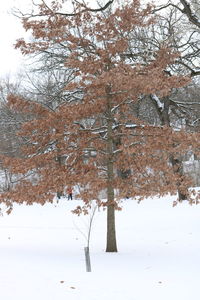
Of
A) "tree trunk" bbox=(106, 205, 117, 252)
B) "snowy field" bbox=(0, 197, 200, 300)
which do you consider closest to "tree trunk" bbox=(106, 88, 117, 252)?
"tree trunk" bbox=(106, 205, 117, 252)

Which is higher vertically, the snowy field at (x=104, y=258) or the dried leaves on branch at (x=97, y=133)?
the dried leaves on branch at (x=97, y=133)

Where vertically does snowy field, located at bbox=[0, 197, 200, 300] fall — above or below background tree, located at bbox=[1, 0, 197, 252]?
below

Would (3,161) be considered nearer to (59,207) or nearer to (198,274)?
(198,274)

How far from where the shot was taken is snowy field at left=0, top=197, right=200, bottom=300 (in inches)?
233

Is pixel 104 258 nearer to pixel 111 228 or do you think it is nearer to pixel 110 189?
pixel 111 228

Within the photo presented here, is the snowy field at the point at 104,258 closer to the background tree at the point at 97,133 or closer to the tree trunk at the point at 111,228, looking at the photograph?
the tree trunk at the point at 111,228

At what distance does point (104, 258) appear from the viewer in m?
8.93

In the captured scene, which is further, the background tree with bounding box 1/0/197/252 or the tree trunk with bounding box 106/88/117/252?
the tree trunk with bounding box 106/88/117/252

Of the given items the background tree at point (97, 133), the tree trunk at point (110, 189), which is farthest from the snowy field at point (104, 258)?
the background tree at point (97, 133)

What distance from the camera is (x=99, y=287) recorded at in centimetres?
605

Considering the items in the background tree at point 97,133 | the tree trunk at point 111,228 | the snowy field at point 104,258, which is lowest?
the snowy field at point 104,258

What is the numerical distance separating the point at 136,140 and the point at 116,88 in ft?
4.32

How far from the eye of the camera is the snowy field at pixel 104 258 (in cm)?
592

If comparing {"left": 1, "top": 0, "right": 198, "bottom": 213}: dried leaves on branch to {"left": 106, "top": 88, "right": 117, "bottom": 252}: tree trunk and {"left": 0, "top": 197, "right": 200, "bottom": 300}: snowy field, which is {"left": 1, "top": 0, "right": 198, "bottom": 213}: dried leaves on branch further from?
{"left": 0, "top": 197, "right": 200, "bottom": 300}: snowy field
